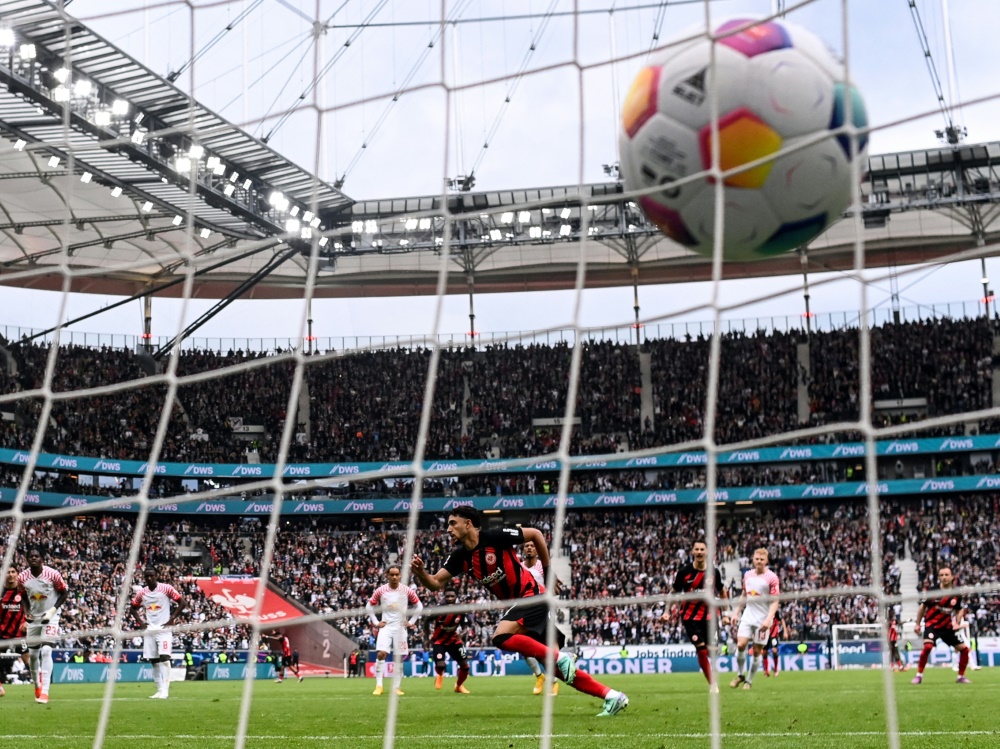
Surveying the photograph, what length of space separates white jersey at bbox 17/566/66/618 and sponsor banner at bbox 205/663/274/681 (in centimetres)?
1095

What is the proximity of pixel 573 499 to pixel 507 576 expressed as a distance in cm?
2472

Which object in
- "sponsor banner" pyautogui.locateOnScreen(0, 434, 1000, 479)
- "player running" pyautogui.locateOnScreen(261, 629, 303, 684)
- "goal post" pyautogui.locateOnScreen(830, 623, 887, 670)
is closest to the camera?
"player running" pyautogui.locateOnScreen(261, 629, 303, 684)

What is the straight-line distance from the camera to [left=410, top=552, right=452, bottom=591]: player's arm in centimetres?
655

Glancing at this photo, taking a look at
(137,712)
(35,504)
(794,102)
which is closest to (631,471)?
(35,504)

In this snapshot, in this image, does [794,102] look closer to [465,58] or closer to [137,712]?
[465,58]

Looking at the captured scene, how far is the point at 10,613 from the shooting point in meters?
10.9

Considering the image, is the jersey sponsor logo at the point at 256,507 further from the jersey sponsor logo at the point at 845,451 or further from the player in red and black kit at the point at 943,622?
the player in red and black kit at the point at 943,622

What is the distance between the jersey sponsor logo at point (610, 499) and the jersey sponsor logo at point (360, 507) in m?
6.42

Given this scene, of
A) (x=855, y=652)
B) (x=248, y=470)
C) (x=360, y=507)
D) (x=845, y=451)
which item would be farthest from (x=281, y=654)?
(x=845, y=451)

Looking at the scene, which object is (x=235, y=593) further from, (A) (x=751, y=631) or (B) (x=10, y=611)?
(A) (x=751, y=631)

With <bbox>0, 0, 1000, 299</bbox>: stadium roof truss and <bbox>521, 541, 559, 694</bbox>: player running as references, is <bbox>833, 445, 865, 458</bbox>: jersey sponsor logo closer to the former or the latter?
<bbox>0, 0, 1000, 299</bbox>: stadium roof truss

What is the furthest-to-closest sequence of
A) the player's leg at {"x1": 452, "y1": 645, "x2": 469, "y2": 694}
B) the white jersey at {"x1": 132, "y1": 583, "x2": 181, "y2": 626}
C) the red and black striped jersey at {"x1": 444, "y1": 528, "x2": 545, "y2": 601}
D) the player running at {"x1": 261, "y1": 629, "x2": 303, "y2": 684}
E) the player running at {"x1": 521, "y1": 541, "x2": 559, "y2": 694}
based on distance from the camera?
the player running at {"x1": 261, "y1": 629, "x2": 303, "y2": 684}, the white jersey at {"x1": 132, "y1": 583, "x2": 181, "y2": 626}, the player's leg at {"x1": 452, "y1": 645, "x2": 469, "y2": 694}, the player running at {"x1": 521, "y1": 541, "x2": 559, "y2": 694}, the red and black striped jersey at {"x1": 444, "y1": 528, "x2": 545, "y2": 601}

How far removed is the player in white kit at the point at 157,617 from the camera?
1178cm

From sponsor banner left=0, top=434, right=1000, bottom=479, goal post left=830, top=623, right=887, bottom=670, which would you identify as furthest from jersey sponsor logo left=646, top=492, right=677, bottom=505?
goal post left=830, top=623, right=887, bottom=670
